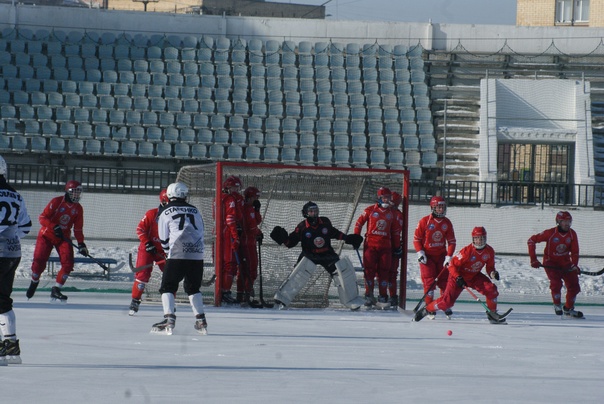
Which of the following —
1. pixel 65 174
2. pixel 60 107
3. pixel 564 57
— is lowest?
pixel 65 174

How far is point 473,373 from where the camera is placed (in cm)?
689

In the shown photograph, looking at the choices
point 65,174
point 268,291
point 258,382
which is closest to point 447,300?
point 268,291

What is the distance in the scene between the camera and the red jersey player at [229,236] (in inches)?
455

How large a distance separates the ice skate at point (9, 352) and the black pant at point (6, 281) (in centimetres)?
21

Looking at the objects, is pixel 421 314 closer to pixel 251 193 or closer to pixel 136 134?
pixel 251 193

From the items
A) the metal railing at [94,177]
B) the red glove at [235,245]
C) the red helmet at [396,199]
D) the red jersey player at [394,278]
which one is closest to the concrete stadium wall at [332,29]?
the metal railing at [94,177]

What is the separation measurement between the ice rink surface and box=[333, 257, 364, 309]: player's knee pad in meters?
0.28

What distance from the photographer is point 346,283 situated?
11.7 m

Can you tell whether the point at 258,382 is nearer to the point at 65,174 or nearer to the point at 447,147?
the point at 65,174

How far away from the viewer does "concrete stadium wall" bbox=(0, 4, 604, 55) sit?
2642cm

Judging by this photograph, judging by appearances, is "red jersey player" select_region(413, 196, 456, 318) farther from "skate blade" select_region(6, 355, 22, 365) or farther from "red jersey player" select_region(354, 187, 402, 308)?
"skate blade" select_region(6, 355, 22, 365)

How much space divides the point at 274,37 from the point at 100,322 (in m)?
18.1

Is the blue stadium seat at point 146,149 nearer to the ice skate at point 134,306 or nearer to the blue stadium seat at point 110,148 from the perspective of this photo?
the blue stadium seat at point 110,148

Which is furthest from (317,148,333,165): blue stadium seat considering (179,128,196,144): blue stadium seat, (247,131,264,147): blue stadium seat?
(179,128,196,144): blue stadium seat
